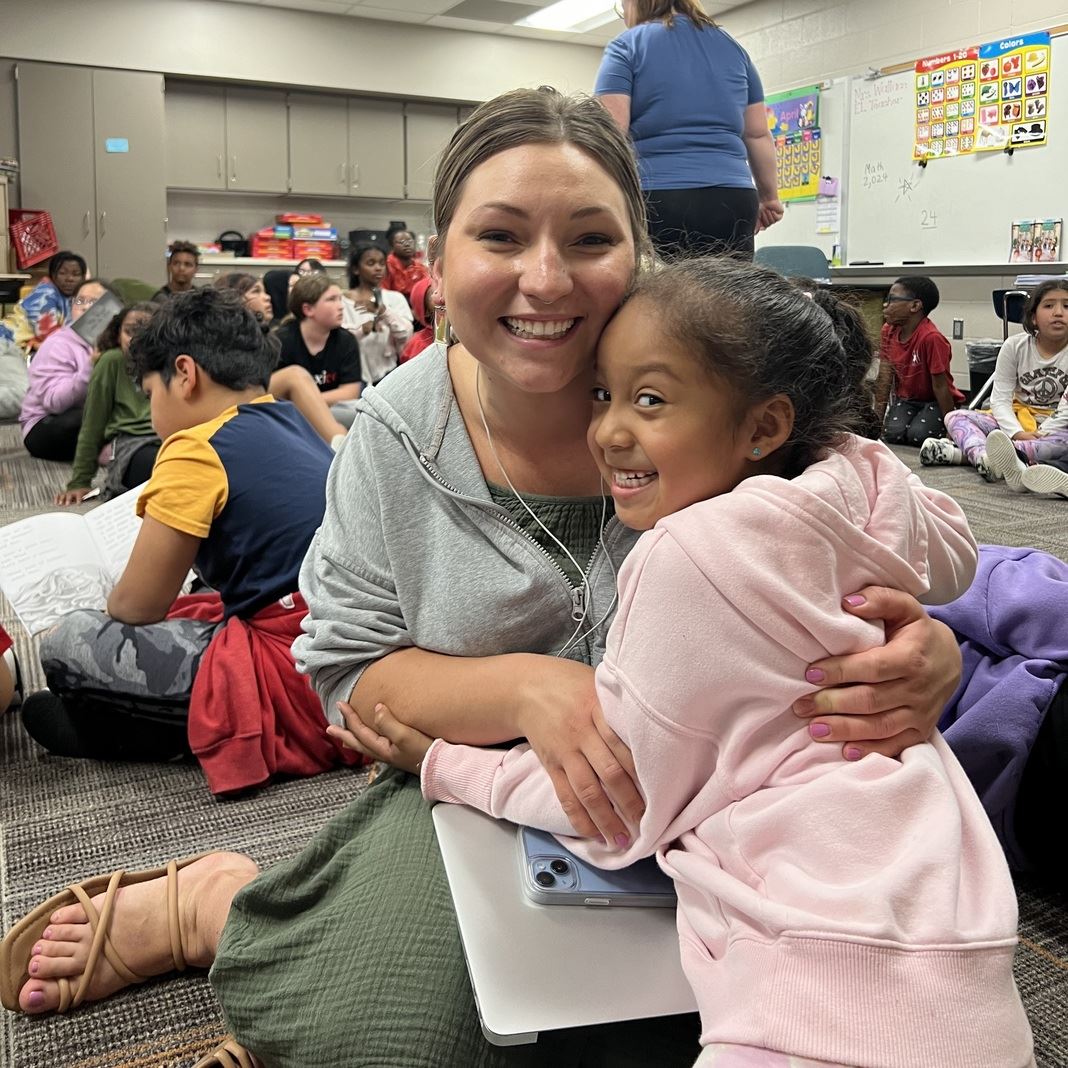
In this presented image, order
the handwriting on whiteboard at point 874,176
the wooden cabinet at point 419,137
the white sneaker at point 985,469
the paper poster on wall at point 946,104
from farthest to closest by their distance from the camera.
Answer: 1. the wooden cabinet at point 419,137
2. the handwriting on whiteboard at point 874,176
3. the paper poster on wall at point 946,104
4. the white sneaker at point 985,469

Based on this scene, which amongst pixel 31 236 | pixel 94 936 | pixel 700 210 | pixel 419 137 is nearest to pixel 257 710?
pixel 94 936

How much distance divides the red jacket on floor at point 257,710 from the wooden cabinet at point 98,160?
6643 millimetres

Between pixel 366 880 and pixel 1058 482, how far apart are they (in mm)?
3756

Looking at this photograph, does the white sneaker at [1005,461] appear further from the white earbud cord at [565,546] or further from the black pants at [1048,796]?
the white earbud cord at [565,546]

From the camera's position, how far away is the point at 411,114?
8.67 meters

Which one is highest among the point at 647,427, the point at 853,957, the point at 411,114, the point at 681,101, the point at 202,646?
the point at 411,114

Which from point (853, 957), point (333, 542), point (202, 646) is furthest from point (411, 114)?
point (853, 957)

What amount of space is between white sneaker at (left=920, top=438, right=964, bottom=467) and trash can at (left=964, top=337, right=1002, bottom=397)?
32.8 inches

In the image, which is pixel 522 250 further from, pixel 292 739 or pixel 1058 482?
pixel 1058 482

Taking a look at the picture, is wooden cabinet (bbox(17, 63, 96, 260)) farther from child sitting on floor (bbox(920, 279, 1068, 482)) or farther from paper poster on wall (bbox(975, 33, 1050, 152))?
child sitting on floor (bbox(920, 279, 1068, 482))

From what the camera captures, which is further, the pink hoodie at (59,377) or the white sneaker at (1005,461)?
the pink hoodie at (59,377)

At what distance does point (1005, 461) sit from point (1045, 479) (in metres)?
0.28

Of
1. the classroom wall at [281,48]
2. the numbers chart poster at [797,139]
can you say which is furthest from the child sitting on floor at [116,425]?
the numbers chart poster at [797,139]

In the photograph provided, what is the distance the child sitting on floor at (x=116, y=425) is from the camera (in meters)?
3.91
